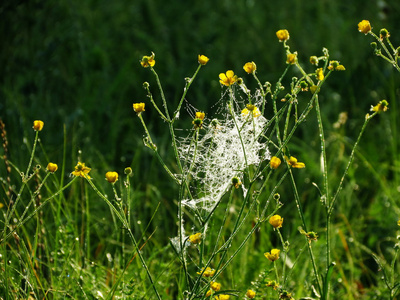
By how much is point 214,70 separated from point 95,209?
5.43 ft

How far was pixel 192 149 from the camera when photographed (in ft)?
7.50

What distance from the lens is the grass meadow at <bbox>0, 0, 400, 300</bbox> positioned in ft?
5.31

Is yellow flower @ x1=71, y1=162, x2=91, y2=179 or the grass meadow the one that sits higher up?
yellow flower @ x1=71, y1=162, x2=91, y2=179

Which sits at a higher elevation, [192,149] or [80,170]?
[80,170]

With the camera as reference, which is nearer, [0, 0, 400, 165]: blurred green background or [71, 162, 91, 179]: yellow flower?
[71, 162, 91, 179]: yellow flower

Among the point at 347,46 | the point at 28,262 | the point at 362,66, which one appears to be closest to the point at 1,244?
the point at 28,262

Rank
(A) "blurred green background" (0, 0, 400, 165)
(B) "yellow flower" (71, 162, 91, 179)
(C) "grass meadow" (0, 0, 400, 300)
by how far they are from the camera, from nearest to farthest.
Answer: (B) "yellow flower" (71, 162, 91, 179) → (C) "grass meadow" (0, 0, 400, 300) → (A) "blurred green background" (0, 0, 400, 165)

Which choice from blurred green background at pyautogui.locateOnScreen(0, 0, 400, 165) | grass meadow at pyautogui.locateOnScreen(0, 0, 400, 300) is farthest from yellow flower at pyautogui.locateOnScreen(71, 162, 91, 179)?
blurred green background at pyautogui.locateOnScreen(0, 0, 400, 165)

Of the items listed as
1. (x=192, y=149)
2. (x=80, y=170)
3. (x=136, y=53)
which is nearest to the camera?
(x=80, y=170)

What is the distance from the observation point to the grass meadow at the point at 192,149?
5.31 ft

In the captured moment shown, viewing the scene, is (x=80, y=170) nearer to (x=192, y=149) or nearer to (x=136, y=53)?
(x=192, y=149)

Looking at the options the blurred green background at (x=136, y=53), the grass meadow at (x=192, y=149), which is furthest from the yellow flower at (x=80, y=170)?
the blurred green background at (x=136, y=53)

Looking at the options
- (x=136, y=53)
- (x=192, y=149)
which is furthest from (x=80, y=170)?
(x=136, y=53)

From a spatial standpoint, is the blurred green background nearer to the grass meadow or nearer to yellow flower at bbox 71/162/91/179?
the grass meadow
